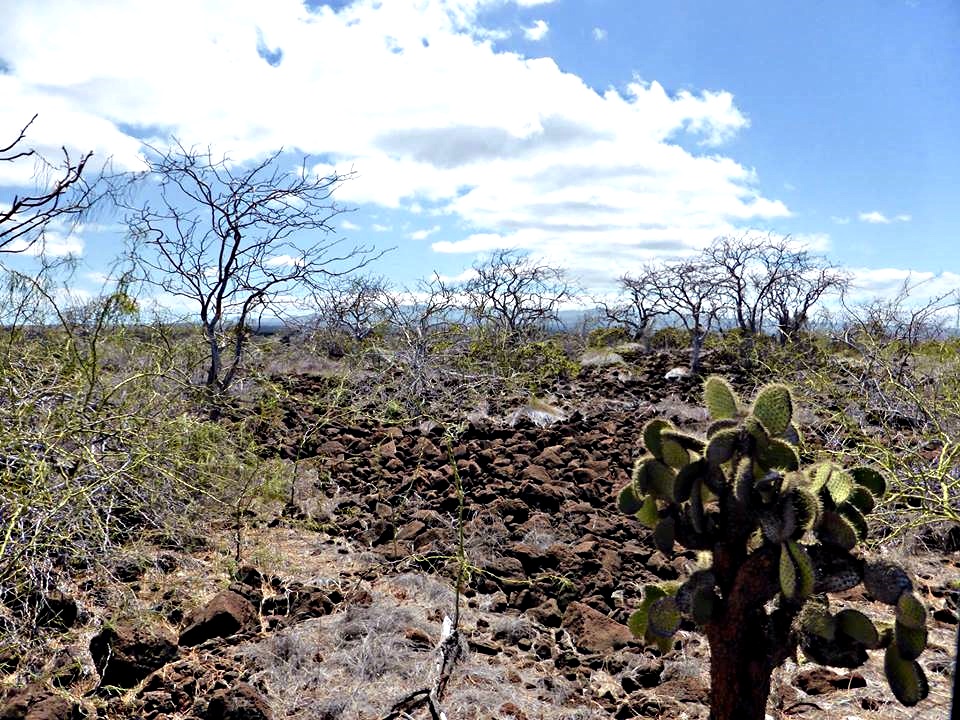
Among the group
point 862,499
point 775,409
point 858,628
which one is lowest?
point 858,628

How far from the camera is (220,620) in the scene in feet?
12.5

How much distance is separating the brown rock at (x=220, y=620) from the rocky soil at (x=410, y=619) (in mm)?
10

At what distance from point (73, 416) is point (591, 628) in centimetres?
299

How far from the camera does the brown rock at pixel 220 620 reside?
12.2 ft

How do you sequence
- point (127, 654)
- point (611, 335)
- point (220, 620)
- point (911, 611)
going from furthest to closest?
point (611, 335), point (220, 620), point (127, 654), point (911, 611)

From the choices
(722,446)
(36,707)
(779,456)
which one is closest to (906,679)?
(779,456)

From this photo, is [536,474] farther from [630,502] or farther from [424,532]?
[630,502]

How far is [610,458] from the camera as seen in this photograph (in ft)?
25.0

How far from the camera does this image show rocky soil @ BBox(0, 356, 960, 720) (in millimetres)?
3283

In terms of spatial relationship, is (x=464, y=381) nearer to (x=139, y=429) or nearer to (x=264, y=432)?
(x=264, y=432)

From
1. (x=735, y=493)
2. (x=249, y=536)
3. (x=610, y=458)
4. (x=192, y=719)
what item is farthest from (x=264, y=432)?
(x=735, y=493)

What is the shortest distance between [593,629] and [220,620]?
5.98 feet

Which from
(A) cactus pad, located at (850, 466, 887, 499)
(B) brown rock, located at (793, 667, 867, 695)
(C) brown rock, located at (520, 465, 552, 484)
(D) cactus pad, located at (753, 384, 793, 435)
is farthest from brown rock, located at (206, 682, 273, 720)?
(C) brown rock, located at (520, 465, 552, 484)

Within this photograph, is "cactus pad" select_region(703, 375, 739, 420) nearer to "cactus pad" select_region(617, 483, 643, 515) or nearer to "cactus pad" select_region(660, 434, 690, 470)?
"cactus pad" select_region(660, 434, 690, 470)
